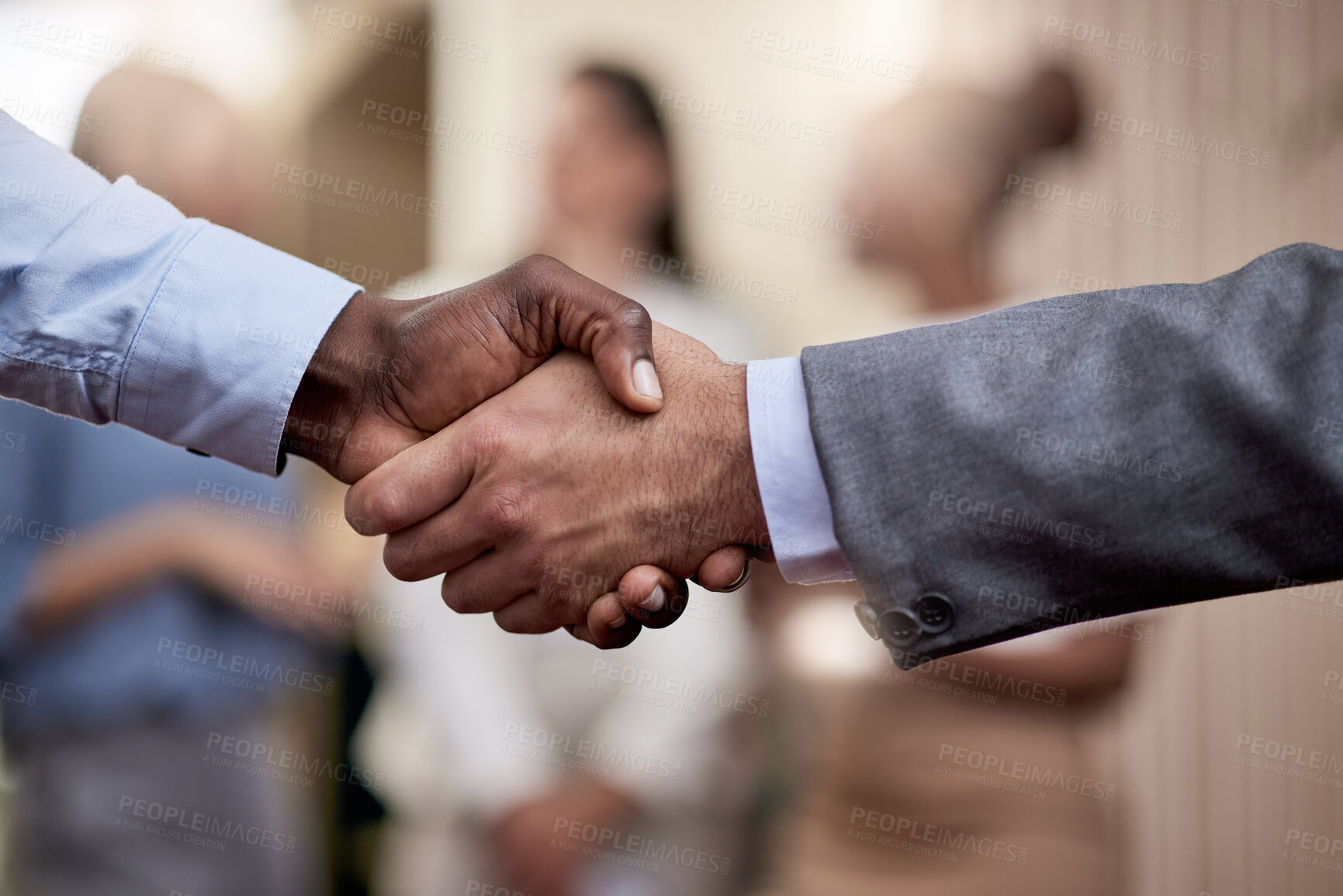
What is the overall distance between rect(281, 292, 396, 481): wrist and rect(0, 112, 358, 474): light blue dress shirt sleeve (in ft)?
0.11

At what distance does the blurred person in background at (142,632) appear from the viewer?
159cm

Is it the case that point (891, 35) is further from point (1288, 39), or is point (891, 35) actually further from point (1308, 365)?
point (1308, 365)

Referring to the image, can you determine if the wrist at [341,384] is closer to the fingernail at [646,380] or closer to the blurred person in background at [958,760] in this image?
the fingernail at [646,380]

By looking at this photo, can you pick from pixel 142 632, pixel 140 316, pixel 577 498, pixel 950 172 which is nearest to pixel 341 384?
pixel 140 316

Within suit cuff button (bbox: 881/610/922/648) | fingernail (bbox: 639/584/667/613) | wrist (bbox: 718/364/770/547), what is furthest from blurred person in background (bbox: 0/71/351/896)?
suit cuff button (bbox: 881/610/922/648)

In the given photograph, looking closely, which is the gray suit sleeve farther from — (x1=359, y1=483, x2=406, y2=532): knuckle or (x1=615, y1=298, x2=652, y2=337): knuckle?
(x1=359, y1=483, x2=406, y2=532): knuckle

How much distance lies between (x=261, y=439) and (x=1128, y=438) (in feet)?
3.59

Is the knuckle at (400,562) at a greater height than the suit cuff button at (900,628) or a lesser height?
lesser

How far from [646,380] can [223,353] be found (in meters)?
0.58

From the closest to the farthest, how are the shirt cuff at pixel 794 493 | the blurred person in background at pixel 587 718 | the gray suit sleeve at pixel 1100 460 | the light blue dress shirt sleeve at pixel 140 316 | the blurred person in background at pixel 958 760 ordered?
the gray suit sleeve at pixel 1100 460, the shirt cuff at pixel 794 493, the light blue dress shirt sleeve at pixel 140 316, the blurred person in background at pixel 958 760, the blurred person in background at pixel 587 718

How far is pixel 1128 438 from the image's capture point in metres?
0.86

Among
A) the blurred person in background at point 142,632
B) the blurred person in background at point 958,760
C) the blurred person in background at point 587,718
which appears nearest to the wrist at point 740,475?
the blurred person in background at point 958,760

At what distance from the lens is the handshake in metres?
1.09

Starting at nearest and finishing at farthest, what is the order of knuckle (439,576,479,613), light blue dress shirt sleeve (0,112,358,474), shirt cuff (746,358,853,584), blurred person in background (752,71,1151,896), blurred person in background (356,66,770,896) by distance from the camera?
shirt cuff (746,358,853,584)
light blue dress shirt sleeve (0,112,358,474)
knuckle (439,576,479,613)
blurred person in background (752,71,1151,896)
blurred person in background (356,66,770,896)
